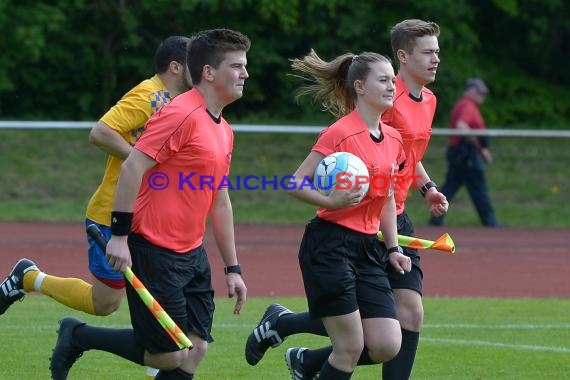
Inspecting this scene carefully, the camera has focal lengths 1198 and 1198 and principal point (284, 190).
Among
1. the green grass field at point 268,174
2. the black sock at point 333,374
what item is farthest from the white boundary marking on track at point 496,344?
the green grass field at point 268,174

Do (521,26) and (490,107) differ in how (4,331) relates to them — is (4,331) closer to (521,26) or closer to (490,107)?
(490,107)

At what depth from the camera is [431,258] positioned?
14930 millimetres

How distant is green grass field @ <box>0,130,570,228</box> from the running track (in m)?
0.98

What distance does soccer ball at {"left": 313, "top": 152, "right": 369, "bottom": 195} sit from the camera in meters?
5.95

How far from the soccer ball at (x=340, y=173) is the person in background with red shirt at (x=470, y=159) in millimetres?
11723

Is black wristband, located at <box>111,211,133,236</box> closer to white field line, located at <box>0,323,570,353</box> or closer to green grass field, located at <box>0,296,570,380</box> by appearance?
green grass field, located at <box>0,296,570,380</box>

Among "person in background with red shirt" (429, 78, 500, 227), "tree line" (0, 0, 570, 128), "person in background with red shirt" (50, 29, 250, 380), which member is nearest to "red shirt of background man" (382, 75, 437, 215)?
"person in background with red shirt" (50, 29, 250, 380)

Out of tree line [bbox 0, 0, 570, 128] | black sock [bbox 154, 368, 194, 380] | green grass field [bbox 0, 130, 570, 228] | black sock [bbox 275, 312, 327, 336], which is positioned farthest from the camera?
tree line [bbox 0, 0, 570, 128]

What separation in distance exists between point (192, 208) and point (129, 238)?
13.7 inches

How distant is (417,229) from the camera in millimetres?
17656

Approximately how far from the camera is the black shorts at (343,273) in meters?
6.11

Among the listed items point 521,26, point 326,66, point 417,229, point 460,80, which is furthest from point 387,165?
point 521,26

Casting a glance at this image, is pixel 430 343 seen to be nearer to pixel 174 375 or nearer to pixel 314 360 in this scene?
pixel 314 360

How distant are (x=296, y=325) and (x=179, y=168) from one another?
1.98 meters
